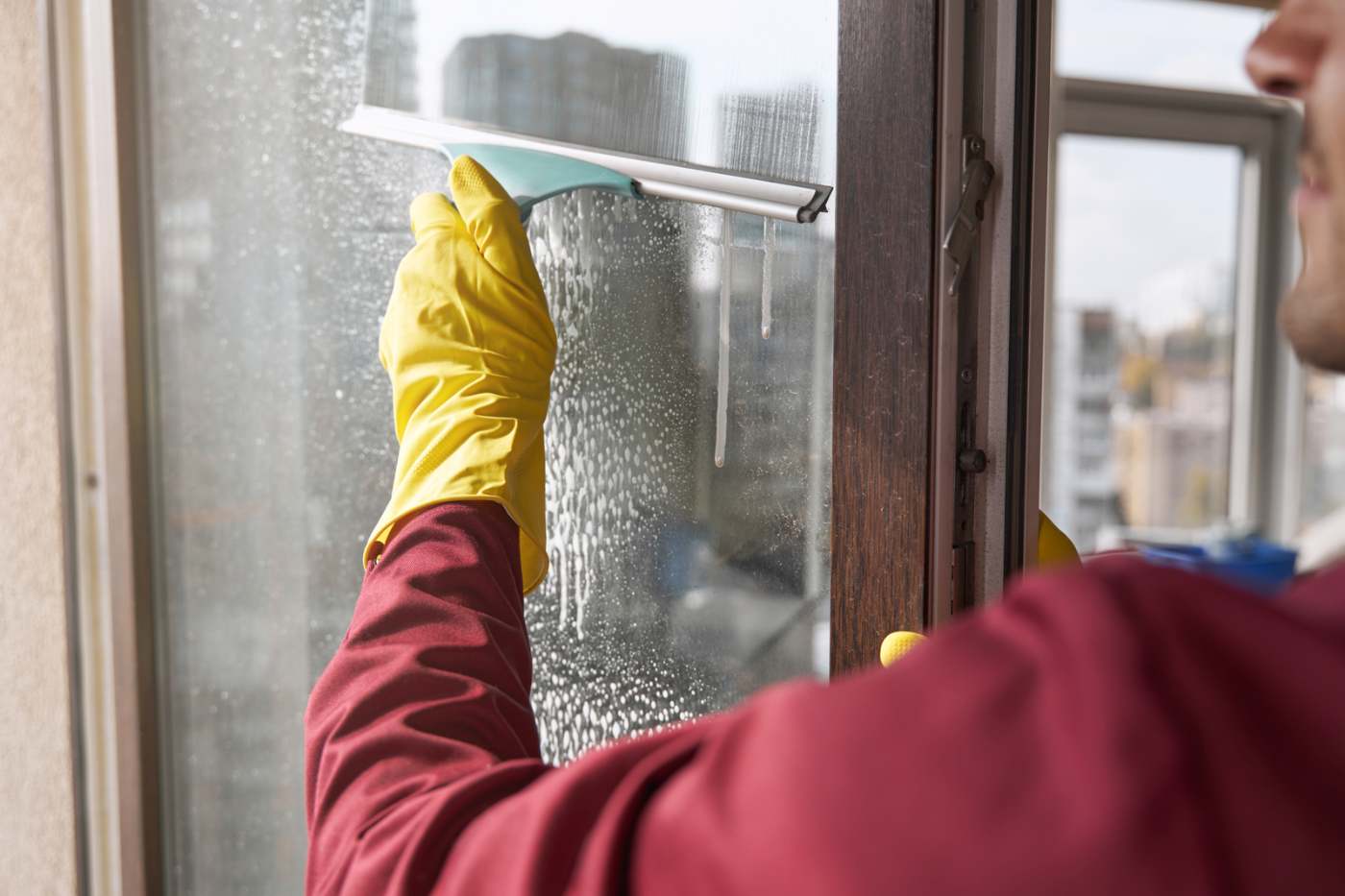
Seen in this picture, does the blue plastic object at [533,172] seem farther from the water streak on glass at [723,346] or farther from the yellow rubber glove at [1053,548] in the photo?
the yellow rubber glove at [1053,548]

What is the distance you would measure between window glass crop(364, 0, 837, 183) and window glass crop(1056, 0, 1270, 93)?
1.78 metres

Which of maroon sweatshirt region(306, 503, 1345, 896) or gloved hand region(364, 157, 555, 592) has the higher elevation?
gloved hand region(364, 157, 555, 592)

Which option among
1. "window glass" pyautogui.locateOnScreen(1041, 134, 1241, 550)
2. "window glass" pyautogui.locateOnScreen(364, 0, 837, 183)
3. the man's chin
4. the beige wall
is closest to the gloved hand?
"window glass" pyautogui.locateOnScreen(364, 0, 837, 183)

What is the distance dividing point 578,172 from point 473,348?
0.15 metres

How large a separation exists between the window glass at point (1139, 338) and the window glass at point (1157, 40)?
155 millimetres

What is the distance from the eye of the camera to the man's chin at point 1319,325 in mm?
369

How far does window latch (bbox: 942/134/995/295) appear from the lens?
23.0 inches

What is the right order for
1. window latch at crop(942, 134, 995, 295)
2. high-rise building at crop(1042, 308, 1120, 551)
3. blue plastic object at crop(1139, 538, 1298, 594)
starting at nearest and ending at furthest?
window latch at crop(942, 134, 995, 295)
blue plastic object at crop(1139, 538, 1298, 594)
high-rise building at crop(1042, 308, 1120, 551)

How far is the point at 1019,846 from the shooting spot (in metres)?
0.27

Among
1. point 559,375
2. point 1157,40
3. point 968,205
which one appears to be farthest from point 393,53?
point 1157,40

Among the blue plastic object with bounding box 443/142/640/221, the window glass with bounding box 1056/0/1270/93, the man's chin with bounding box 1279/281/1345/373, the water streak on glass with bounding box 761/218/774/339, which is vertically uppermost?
the window glass with bounding box 1056/0/1270/93

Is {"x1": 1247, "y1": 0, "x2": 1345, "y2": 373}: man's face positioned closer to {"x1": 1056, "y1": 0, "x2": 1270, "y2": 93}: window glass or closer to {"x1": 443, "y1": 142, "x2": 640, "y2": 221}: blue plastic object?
{"x1": 443, "y1": 142, "x2": 640, "y2": 221}: blue plastic object

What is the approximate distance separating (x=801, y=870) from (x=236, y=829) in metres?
1.08

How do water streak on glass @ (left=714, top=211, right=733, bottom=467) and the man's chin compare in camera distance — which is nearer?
the man's chin
